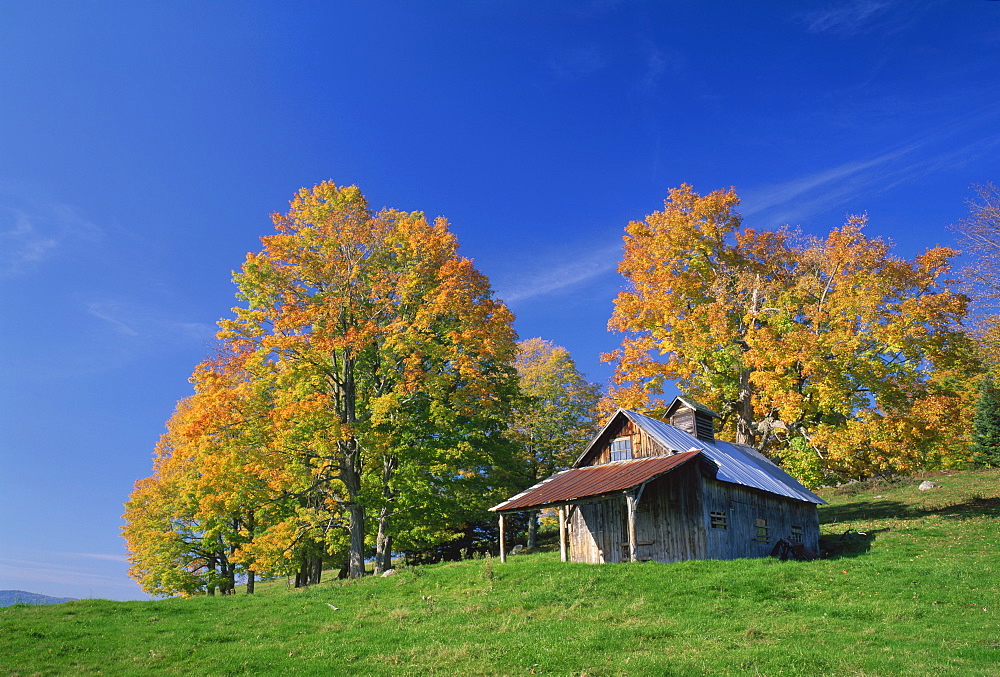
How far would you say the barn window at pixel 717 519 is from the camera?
2446cm

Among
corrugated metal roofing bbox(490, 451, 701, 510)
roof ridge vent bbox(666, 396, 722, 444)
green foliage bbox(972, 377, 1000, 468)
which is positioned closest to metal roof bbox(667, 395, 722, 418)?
roof ridge vent bbox(666, 396, 722, 444)

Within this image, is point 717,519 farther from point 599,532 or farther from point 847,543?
point 847,543

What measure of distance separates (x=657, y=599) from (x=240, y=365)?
60.8 ft

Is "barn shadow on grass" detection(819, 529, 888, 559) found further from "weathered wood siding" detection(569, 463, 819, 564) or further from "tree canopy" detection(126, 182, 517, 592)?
"tree canopy" detection(126, 182, 517, 592)

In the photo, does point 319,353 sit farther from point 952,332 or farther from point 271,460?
point 952,332

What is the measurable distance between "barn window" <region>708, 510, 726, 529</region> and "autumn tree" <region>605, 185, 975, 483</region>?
23.8 feet

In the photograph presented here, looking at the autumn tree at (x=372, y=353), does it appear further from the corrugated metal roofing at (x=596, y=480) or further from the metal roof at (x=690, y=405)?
the metal roof at (x=690, y=405)

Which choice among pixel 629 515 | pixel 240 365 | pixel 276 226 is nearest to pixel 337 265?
pixel 276 226

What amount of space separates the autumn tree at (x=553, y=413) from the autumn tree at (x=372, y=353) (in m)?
12.0

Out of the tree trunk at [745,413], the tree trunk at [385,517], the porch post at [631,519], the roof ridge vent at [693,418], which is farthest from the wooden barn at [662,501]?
the tree trunk at [385,517]

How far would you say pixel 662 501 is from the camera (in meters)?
24.6

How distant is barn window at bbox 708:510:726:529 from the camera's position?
24.5m

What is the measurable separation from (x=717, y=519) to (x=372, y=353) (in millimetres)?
16356

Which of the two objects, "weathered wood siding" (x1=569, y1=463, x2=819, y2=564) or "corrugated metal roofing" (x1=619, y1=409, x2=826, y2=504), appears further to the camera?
"corrugated metal roofing" (x1=619, y1=409, x2=826, y2=504)
